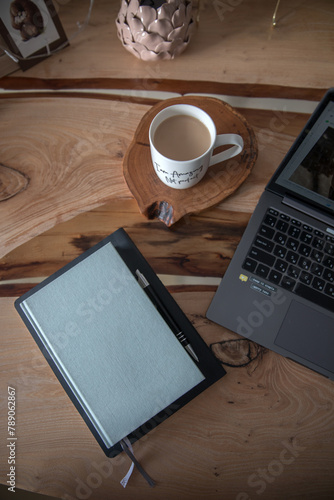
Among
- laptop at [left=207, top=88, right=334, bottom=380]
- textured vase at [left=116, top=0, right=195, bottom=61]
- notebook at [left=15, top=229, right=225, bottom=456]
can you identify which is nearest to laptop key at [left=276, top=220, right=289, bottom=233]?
laptop at [left=207, top=88, right=334, bottom=380]

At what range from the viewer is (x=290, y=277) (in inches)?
22.8

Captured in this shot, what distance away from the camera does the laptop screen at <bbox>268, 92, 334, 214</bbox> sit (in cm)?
48

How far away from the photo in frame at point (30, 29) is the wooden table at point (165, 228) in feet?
0.08

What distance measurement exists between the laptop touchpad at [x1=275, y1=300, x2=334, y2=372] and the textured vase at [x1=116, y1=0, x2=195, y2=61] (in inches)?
20.2

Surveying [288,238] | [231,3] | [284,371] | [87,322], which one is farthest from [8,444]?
[231,3]

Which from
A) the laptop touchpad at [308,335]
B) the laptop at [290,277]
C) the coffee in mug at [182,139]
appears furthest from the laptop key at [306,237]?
the coffee in mug at [182,139]

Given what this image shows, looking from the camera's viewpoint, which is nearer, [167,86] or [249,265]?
[249,265]

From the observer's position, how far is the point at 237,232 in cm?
63

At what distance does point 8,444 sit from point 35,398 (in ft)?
0.25

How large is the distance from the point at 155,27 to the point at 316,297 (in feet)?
1.75

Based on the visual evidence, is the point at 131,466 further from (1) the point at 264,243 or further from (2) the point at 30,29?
(2) the point at 30,29

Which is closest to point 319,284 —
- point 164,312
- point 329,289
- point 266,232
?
point 329,289

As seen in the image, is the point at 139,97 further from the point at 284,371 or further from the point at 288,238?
the point at 284,371

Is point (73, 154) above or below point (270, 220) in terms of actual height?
above
